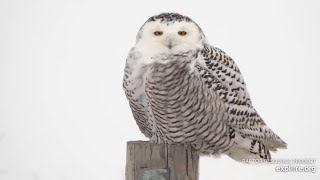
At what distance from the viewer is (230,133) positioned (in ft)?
8.25

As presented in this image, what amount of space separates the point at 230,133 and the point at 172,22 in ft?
1.91

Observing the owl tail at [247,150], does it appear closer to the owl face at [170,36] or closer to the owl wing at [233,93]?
the owl wing at [233,93]

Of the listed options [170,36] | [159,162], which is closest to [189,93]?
[170,36]

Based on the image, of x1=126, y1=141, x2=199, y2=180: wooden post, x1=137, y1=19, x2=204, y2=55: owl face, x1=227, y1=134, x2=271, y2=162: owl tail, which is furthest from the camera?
x1=227, y1=134, x2=271, y2=162: owl tail

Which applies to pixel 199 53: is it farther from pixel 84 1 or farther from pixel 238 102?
pixel 84 1

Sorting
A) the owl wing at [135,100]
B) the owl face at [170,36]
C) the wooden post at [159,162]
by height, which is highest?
the owl face at [170,36]

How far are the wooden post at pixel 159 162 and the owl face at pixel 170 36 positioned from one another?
50cm

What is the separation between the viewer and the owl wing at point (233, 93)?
2.40m

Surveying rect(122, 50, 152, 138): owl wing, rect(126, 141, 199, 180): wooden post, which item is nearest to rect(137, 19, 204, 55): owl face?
rect(122, 50, 152, 138): owl wing

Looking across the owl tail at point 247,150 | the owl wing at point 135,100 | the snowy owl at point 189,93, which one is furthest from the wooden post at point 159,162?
the owl tail at point 247,150

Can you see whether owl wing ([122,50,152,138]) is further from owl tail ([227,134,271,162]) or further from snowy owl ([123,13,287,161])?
owl tail ([227,134,271,162])

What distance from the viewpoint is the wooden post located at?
1.87 m

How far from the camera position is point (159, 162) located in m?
1.91

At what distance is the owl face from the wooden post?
1.63 feet
